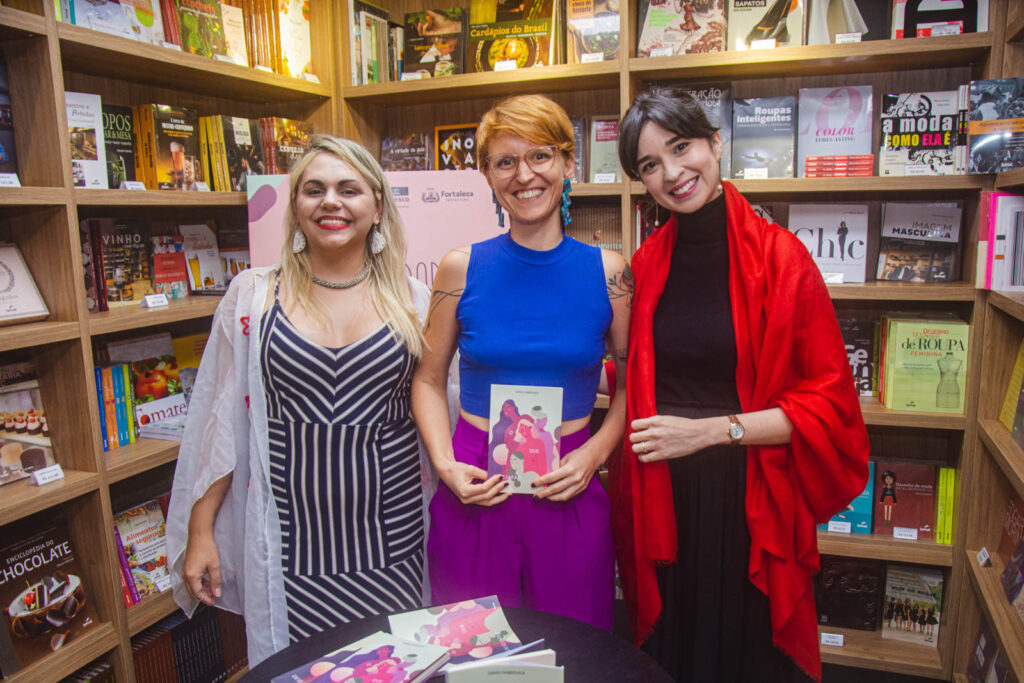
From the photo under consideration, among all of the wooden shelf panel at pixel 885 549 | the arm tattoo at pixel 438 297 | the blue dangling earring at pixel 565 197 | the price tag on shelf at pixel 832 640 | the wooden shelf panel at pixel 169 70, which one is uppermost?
the wooden shelf panel at pixel 169 70

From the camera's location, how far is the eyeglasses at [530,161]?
1.51 m

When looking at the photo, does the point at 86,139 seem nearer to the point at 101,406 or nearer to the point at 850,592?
the point at 101,406

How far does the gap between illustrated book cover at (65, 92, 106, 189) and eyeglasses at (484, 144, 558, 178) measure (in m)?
1.32

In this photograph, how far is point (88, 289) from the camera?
2248mm

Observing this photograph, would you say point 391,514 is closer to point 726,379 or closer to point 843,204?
point 726,379

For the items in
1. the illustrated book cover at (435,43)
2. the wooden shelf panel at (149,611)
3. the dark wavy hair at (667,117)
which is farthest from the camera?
the illustrated book cover at (435,43)

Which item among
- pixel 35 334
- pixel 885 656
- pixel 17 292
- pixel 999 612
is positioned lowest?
pixel 885 656

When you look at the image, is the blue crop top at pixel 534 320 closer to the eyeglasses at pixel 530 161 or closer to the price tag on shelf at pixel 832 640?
the eyeglasses at pixel 530 161

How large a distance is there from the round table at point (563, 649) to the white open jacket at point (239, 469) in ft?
1.33

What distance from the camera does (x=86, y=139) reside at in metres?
2.08

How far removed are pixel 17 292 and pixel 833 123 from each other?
2635mm

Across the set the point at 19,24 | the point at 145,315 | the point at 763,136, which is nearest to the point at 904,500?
the point at 763,136

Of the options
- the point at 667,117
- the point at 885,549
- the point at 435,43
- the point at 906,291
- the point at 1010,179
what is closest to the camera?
the point at 667,117

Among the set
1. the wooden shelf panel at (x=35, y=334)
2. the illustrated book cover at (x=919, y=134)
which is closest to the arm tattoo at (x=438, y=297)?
the wooden shelf panel at (x=35, y=334)
